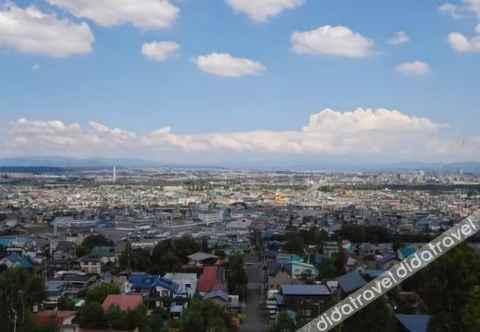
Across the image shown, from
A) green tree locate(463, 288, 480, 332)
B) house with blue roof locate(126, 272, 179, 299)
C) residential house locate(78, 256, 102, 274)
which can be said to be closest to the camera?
green tree locate(463, 288, 480, 332)

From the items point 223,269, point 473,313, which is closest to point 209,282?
point 223,269

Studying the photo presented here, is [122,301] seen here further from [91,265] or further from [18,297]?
[91,265]

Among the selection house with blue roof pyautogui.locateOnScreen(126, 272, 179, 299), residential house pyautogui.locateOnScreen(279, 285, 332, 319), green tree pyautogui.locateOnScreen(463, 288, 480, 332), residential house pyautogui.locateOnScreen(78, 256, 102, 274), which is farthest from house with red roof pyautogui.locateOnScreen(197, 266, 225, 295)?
green tree pyautogui.locateOnScreen(463, 288, 480, 332)

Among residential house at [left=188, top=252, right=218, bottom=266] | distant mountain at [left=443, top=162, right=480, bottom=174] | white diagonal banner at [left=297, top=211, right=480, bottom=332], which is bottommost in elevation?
residential house at [left=188, top=252, right=218, bottom=266]

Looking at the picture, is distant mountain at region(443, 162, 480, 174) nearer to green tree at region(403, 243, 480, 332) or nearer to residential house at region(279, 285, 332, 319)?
residential house at region(279, 285, 332, 319)

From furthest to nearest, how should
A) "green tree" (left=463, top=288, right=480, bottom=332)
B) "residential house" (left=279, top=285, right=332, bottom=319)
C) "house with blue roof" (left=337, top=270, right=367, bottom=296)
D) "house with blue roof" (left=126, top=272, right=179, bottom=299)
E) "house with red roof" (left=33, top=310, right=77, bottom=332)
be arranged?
"house with blue roof" (left=126, top=272, right=179, bottom=299) < "residential house" (left=279, top=285, right=332, bottom=319) < "house with blue roof" (left=337, top=270, right=367, bottom=296) < "house with red roof" (left=33, top=310, right=77, bottom=332) < "green tree" (left=463, top=288, right=480, bottom=332)

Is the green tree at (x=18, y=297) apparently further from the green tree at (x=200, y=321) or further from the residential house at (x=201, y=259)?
the residential house at (x=201, y=259)

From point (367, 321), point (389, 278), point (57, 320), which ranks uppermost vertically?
point (389, 278)

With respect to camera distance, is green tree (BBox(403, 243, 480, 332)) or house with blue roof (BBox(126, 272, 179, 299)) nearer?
green tree (BBox(403, 243, 480, 332))

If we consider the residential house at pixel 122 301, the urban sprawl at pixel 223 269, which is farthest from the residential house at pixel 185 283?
the residential house at pixel 122 301

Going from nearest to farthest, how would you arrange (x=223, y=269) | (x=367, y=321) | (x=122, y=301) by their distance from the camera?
(x=367, y=321) → (x=122, y=301) → (x=223, y=269)
